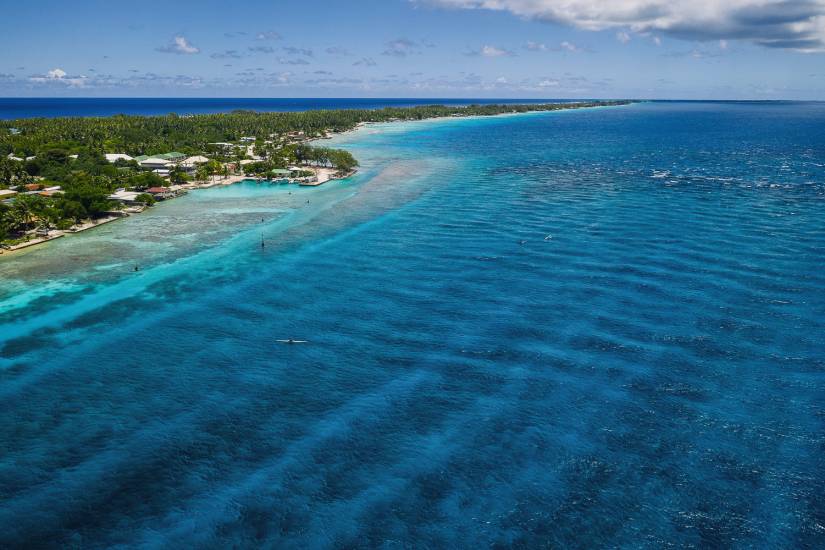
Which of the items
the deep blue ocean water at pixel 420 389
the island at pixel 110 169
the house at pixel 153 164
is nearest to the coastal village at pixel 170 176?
the house at pixel 153 164

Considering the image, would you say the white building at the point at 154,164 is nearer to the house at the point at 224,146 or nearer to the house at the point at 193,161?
the house at the point at 193,161

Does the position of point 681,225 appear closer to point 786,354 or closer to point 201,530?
point 786,354

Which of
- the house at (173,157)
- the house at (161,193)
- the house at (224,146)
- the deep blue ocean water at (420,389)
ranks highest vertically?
the house at (224,146)

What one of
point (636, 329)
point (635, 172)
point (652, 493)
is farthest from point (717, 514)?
point (635, 172)

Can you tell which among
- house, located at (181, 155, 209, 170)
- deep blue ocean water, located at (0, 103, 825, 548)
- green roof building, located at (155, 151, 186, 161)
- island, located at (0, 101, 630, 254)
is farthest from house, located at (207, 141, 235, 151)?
deep blue ocean water, located at (0, 103, 825, 548)

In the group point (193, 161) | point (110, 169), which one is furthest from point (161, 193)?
point (193, 161)

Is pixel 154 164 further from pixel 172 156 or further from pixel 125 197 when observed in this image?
pixel 125 197
